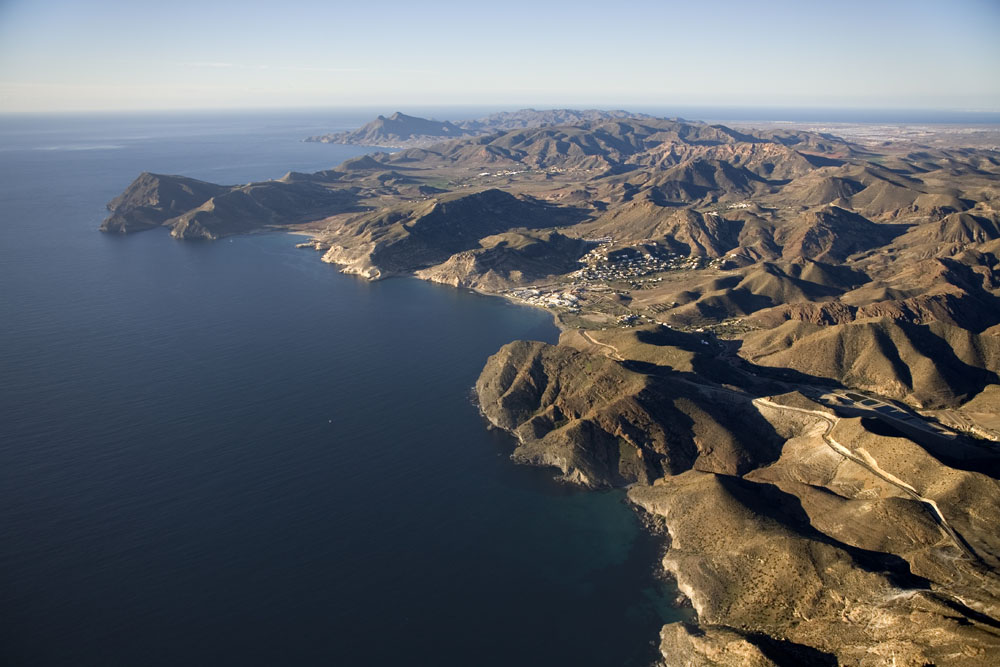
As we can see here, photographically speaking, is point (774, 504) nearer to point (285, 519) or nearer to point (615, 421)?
point (615, 421)

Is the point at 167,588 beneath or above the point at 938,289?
beneath

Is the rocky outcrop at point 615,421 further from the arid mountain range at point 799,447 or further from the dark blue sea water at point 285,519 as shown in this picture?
the dark blue sea water at point 285,519

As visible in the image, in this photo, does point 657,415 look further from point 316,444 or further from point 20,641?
point 20,641

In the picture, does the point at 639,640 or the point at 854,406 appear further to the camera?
the point at 854,406

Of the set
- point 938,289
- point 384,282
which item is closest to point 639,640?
point 938,289

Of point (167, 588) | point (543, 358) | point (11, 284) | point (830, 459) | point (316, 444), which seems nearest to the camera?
point (167, 588)

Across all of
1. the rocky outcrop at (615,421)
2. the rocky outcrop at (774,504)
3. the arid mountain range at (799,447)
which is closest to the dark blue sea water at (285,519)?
the rocky outcrop at (615,421)

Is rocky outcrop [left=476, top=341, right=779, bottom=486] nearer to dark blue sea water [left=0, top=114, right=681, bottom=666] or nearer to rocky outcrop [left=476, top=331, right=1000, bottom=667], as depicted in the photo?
rocky outcrop [left=476, top=331, right=1000, bottom=667]

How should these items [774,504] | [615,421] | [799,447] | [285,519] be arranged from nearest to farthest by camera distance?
[285,519], [774,504], [799,447], [615,421]

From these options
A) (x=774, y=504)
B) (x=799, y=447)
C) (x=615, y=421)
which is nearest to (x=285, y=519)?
(x=615, y=421)
